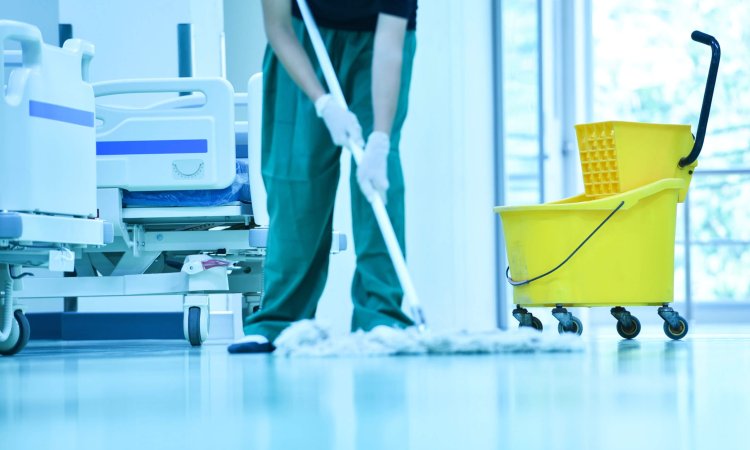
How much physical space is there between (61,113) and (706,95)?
183 centimetres

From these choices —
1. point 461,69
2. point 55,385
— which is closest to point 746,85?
point 461,69

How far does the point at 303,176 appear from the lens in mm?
2521

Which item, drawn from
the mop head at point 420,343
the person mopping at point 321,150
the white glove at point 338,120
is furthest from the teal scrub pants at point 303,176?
the mop head at point 420,343

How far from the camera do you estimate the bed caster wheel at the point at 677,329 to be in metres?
3.21

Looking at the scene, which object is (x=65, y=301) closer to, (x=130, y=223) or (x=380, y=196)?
(x=130, y=223)

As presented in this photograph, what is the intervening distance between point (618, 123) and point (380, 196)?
1221 mm

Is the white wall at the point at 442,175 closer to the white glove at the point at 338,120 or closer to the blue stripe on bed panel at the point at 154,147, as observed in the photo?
the blue stripe on bed panel at the point at 154,147

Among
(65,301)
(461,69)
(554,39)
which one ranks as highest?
(554,39)

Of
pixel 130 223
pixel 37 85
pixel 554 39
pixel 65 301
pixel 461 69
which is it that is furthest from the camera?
pixel 554 39

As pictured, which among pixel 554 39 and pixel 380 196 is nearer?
pixel 380 196

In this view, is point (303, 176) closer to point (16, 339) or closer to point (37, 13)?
point (16, 339)

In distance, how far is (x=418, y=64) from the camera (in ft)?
16.8

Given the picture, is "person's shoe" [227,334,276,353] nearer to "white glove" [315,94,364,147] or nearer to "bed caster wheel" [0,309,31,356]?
"white glove" [315,94,364,147]

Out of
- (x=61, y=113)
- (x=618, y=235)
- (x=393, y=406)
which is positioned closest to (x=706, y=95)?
(x=618, y=235)
